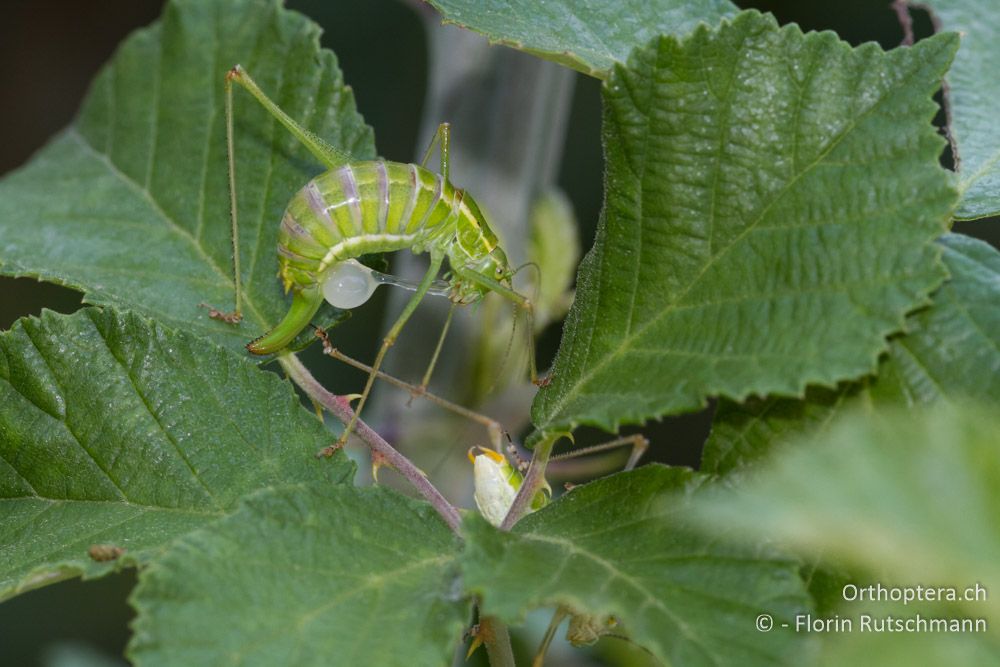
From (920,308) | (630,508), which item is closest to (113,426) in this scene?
(630,508)

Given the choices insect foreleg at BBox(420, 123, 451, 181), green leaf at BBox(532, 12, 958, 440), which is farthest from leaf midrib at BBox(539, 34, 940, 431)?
insect foreleg at BBox(420, 123, 451, 181)

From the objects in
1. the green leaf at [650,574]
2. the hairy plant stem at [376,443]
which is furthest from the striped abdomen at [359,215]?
the green leaf at [650,574]

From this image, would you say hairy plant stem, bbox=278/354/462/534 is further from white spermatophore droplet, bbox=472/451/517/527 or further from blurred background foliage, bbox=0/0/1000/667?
blurred background foliage, bbox=0/0/1000/667

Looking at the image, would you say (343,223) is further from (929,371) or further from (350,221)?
(929,371)

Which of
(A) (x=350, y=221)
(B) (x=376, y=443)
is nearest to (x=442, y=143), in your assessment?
(A) (x=350, y=221)

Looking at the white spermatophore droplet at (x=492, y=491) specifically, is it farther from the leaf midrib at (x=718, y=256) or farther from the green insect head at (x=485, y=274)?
the green insect head at (x=485, y=274)
